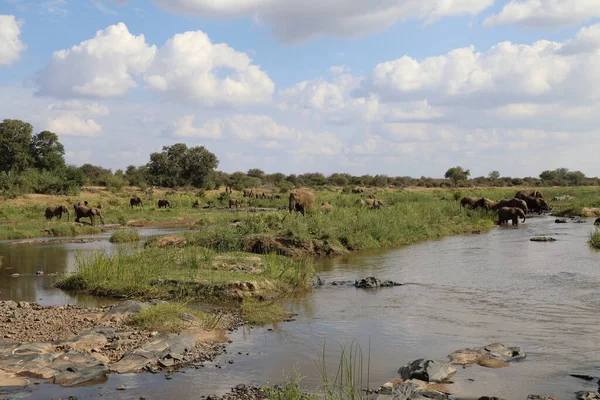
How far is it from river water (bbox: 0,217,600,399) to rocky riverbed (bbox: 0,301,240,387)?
290 millimetres

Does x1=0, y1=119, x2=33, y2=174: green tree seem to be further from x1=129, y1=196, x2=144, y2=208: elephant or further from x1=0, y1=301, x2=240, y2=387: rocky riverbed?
x1=0, y1=301, x2=240, y2=387: rocky riverbed

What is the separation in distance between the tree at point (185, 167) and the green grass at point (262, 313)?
4879 centimetres

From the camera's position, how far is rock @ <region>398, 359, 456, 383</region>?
6.88 metres

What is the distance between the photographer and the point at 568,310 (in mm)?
10750

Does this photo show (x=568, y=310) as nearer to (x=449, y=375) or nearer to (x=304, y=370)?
(x=449, y=375)

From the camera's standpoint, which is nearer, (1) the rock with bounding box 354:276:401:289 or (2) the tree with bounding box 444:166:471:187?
(1) the rock with bounding box 354:276:401:289

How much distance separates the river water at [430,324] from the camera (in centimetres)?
697

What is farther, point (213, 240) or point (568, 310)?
point (213, 240)

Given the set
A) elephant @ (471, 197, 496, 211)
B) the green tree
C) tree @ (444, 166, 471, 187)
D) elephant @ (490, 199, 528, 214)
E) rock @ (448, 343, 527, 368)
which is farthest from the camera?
tree @ (444, 166, 471, 187)

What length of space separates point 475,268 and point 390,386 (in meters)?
9.89

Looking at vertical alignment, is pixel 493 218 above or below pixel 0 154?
below

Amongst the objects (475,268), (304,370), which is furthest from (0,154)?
(304,370)

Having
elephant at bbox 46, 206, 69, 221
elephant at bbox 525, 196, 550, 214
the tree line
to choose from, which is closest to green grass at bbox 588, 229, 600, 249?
elephant at bbox 525, 196, 550, 214

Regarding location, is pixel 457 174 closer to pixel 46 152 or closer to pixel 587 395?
pixel 46 152
